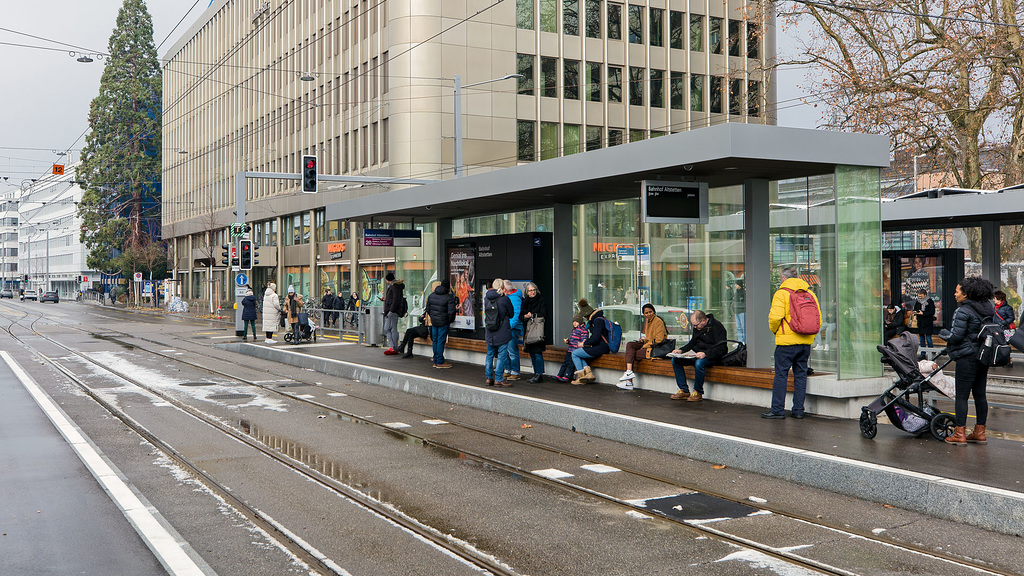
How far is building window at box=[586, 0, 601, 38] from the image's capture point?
41500 millimetres

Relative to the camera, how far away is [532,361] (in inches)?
593

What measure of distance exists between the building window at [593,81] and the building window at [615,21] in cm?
154

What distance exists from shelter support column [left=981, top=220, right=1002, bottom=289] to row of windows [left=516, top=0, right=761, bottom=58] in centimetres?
2198

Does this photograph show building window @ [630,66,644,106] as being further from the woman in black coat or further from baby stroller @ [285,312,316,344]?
the woman in black coat

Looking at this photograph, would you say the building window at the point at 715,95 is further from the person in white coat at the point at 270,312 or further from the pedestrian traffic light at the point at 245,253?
the person in white coat at the point at 270,312

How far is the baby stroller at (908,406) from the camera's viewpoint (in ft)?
29.7

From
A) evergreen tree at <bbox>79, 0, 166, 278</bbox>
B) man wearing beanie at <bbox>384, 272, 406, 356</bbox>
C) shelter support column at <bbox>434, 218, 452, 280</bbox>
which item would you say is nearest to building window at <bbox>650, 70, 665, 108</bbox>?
shelter support column at <bbox>434, 218, 452, 280</bbox>

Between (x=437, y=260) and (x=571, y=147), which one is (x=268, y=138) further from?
(x=437, y=260)

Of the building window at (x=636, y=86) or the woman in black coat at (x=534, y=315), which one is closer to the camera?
the woman in black coat at (x=534, y=315)

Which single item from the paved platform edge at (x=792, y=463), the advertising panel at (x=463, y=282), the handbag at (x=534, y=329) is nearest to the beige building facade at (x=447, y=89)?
the advertising panel at (x=463, y=282)

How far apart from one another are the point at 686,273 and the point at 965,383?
18.6 feet

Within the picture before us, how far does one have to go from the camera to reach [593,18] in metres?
41.6

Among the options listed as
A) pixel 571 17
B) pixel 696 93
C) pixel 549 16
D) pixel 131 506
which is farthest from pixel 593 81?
pixel 131 506

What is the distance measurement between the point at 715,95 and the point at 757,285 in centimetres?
3411
